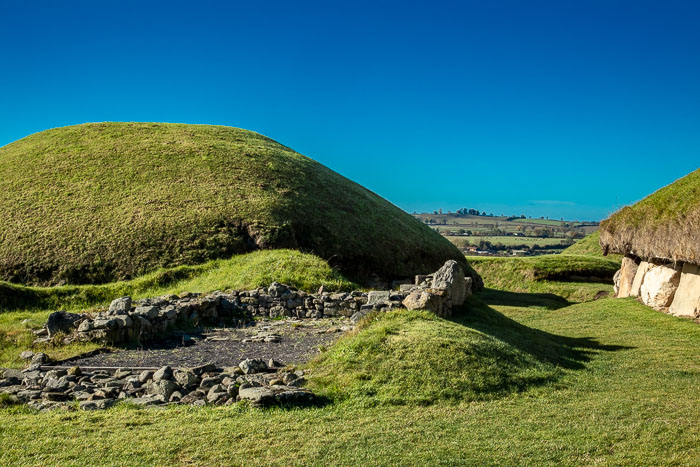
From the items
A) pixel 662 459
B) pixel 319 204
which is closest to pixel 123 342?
pixel 662 459

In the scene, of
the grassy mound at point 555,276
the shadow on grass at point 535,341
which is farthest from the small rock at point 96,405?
the grassy mound at point 555,276

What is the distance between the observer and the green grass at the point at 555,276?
35812mm

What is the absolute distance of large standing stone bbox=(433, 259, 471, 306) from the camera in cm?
1675

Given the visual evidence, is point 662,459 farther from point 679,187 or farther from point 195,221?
point 195,221

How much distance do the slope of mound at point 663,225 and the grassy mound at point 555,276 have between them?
9.69 meters

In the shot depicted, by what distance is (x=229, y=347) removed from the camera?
46.8ft

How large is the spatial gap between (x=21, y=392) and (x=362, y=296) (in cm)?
1198

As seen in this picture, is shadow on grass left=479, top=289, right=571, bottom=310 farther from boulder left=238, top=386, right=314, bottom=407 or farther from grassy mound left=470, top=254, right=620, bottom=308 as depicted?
boulder left=238, top=386, right=314, bottom=407

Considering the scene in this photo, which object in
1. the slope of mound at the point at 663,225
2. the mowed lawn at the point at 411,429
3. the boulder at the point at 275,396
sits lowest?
the mowed lawn at the point at 411,429

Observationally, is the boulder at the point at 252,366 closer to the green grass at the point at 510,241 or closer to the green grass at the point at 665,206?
the green grass at the point at 665,206

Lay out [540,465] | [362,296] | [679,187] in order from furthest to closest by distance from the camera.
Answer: [679,187] → [362,296] → [540,465]

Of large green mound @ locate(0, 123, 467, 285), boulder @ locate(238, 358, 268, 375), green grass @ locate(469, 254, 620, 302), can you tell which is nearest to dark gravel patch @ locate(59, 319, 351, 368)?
boulder @ locate(238, 358, 268, 375)

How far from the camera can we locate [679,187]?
21359 millimetres

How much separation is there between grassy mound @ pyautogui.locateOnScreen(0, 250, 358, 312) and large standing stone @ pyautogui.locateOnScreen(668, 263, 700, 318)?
12.1m
